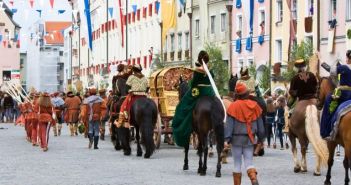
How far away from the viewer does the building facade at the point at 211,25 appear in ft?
203

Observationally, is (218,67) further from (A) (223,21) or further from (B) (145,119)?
(B) (145,119)

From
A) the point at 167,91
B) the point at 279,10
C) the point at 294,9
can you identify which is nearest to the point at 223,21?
the point at 279,10

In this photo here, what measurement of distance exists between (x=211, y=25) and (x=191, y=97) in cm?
4403

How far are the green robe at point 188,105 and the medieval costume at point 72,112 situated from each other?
21.0m

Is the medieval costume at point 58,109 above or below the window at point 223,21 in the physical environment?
below

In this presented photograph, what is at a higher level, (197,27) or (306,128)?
(197,27)

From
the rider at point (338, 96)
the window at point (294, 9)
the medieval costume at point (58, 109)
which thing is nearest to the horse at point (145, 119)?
the rider at point (338, 96)

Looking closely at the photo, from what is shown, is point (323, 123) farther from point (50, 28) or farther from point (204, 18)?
point (50, 28)

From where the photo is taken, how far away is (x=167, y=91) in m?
29.1

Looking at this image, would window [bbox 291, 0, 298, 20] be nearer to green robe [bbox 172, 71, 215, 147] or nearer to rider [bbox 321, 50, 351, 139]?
green robe [bbox 172, 71, 215, 147]

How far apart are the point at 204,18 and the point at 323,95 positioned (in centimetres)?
4736

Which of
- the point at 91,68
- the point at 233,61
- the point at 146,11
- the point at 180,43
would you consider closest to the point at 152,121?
the point at 233,61

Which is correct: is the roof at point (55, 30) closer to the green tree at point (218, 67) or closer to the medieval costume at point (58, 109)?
the green tree at point (218, 67)

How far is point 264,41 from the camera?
56.4m
